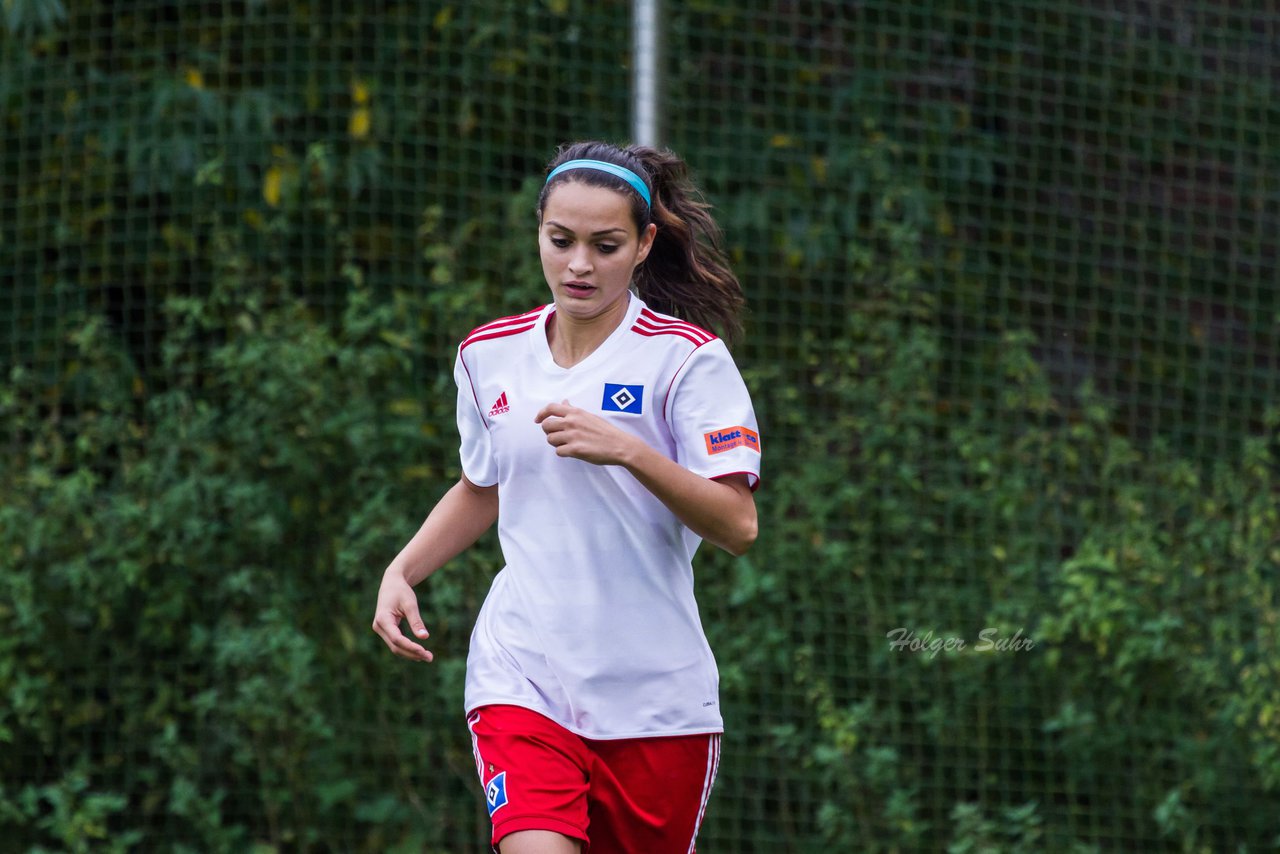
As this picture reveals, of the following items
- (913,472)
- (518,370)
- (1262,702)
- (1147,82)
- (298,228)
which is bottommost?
(1262,702)

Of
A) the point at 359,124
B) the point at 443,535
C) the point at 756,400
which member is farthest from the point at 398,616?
the point at 359,124

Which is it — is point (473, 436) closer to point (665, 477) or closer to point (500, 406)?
point (500, 406)

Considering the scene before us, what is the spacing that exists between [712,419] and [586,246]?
379mm

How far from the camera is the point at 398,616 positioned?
297 cm

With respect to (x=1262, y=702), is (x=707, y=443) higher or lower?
higher

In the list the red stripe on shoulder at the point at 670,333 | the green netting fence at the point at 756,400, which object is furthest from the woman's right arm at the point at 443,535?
the green netting fence at the point at 756,400

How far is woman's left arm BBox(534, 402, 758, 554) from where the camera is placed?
8.39 feet

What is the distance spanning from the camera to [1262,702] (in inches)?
205

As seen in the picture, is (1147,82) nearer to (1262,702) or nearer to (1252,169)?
(1252,169)

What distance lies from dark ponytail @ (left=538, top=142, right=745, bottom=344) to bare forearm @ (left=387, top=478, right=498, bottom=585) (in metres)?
0.51

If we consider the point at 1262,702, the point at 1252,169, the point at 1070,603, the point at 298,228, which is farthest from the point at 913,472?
the point at 298,228

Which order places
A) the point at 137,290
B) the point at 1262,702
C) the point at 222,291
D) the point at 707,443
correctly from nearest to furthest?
the point at 707,443 → the point at 1262,702 → the point at 222,291 → the point at 137,290

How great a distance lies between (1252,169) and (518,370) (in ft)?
14.1

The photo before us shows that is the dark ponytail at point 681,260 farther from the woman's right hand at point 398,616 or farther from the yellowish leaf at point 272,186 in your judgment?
the yellowish leaf at point 272,186
